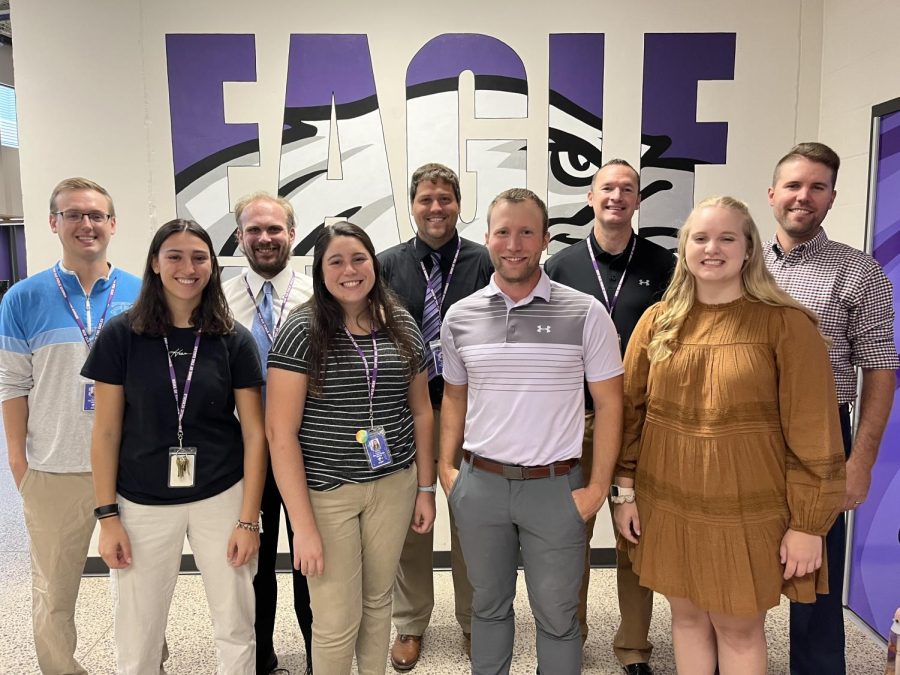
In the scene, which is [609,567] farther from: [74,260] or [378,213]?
[74,260]

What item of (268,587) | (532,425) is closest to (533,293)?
(532,425)

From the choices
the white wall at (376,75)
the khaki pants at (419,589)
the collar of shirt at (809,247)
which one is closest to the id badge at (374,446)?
the khaki pants at (419,589)

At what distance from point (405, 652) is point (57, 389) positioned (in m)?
1.79

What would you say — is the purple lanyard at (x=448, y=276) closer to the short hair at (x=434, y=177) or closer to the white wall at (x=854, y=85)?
the short hair at (x=434, y=177)

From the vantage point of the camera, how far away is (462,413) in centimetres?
211

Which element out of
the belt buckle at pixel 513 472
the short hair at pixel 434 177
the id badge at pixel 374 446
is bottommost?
the belt buckle at pixel 513 472

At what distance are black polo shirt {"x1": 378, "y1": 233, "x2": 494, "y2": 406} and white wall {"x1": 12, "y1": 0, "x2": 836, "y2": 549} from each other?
3.06 ft

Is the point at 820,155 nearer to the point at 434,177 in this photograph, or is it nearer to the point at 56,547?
the point at 434,177

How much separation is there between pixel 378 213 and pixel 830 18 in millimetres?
2633

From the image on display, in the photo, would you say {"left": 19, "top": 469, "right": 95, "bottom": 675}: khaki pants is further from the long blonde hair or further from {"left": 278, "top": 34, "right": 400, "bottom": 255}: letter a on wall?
the long blonde hair

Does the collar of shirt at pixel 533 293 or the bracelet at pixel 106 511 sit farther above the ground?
the collar of shirt at pixel 533 293

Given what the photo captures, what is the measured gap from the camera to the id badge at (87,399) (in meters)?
2.21

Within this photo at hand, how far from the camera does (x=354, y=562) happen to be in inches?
75.5

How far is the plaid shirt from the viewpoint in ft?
6.70
